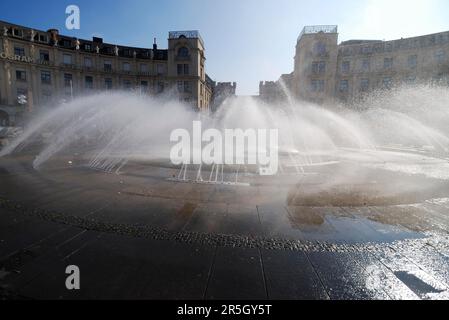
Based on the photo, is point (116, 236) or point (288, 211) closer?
point (116, 236)

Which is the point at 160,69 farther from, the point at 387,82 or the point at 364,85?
A: the point at 387,82

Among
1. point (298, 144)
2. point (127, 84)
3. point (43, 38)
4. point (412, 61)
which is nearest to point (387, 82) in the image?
point (412, 61)

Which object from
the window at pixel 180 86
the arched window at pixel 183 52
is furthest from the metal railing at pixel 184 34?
the window at pixel 180 86

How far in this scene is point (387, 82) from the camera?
5012cm

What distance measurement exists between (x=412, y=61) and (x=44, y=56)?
7674 centimetres

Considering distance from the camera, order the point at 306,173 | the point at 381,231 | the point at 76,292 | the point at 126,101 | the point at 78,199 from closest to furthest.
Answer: the point at 76,292, the point at 381,231, the point at 78,199, the point at 306,173, the point at 126,101

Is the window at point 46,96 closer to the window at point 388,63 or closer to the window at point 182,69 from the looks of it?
the window at point 182,69

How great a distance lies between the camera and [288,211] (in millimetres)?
6340

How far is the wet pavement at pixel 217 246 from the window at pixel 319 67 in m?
50.0

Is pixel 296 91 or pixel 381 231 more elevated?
pixel 296 91

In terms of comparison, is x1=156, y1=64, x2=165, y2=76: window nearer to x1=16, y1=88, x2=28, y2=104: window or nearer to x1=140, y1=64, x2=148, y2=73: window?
x1=140, y1=64, x2=148, y2=73: window
